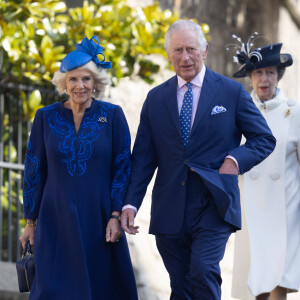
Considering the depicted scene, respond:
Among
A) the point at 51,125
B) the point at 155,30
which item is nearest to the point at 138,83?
the point at 155,30

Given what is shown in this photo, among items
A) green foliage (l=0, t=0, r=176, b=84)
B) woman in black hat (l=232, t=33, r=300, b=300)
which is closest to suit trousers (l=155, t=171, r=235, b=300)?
woman in black hat (l=232, t=33, r=300, b=300)

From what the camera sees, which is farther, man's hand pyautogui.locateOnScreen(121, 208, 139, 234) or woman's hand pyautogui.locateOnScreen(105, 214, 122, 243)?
woman's hand pyautogui.locateOnScreen(105, 214, 122, 243)

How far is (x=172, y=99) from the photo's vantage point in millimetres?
5668

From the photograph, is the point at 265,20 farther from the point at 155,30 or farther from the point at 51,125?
the point at 51,125

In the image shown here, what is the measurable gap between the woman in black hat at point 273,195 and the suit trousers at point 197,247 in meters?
1.33

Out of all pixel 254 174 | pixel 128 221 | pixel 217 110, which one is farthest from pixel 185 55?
pixel 254 174

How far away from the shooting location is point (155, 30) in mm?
8555

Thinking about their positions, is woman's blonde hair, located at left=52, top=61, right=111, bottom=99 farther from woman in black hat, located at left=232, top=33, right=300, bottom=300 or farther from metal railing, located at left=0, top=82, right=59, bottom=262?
metal railing, located at left=0, top=82, right=59, bottom=262

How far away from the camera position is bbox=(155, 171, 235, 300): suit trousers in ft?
17.4

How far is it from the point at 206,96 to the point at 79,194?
94 centimetres

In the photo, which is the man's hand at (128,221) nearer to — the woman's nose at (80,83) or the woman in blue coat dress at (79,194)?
the woman in blue coat dress at (79,194)

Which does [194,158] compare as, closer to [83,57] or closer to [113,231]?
[113,231]

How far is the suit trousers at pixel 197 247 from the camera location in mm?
5305

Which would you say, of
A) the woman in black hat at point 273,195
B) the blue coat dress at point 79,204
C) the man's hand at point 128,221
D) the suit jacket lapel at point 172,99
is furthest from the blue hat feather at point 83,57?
the woman in black hat at point 273,195
